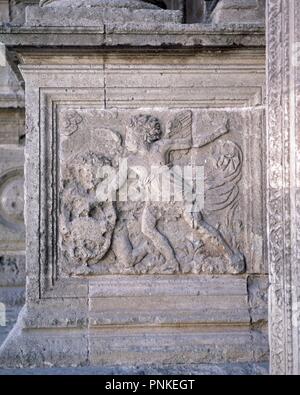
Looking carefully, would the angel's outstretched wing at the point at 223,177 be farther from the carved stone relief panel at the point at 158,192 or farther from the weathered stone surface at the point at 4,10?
the weathered stone surface at the point at 4,10

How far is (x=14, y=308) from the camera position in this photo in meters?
5.59

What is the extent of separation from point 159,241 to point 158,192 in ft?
1.09

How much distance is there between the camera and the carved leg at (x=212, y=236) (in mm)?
3613

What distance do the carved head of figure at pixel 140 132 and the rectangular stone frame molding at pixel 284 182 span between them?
861 millimetres

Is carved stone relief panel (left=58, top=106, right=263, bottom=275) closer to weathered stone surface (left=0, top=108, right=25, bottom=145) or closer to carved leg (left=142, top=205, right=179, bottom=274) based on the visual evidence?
carved leg (left=142, top=205, right=179, bottom=274)

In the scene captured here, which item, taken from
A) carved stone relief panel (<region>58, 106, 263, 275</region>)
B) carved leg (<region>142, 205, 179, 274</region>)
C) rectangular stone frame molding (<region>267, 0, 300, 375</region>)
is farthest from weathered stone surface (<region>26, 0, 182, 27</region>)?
carved leg (<region>142, 205, 179, 274</region>)

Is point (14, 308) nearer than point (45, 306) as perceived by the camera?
No

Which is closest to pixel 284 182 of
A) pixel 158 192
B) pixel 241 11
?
pixel 158 192

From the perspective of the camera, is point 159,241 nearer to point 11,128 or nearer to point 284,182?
point 284,182

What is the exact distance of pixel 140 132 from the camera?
11.9 ft

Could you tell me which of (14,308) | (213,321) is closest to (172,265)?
(213,321)

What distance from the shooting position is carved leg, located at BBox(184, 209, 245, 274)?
361 cm

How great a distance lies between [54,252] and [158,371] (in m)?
1.04

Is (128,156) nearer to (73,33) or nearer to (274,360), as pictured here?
(73,33)
